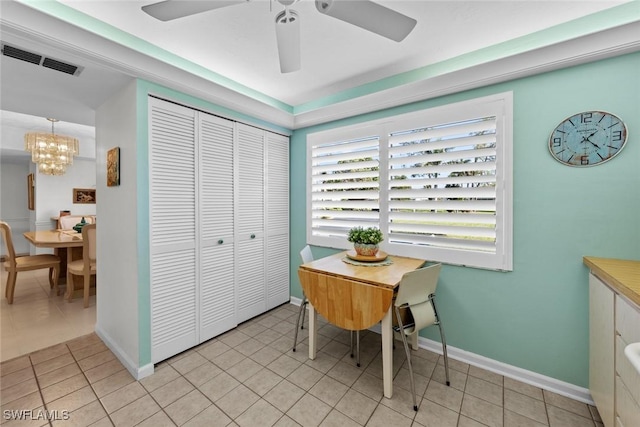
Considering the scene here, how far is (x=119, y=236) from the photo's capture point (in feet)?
6.95

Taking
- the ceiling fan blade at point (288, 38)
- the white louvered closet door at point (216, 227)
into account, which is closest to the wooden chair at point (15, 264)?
the white louvered closet door at point (216, 227)

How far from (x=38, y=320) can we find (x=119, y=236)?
6.04 ft

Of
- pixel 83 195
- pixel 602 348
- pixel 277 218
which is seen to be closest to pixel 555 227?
pixel 602 348

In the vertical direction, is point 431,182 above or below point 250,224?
above

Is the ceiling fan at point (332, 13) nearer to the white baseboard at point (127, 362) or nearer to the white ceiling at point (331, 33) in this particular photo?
the white ceiling at point (331, 33)

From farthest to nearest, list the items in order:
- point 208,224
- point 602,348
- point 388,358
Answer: point 208,224 < point 388,358 < point 602,348

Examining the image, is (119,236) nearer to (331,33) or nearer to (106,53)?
(106,53)

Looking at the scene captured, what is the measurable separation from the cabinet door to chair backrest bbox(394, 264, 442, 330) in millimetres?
846

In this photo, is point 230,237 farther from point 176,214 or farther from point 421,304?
point 421,304

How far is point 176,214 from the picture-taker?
2.15 metres

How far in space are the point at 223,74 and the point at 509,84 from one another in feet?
8.01

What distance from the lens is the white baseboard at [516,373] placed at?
1715mm

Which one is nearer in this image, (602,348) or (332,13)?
(332,13)

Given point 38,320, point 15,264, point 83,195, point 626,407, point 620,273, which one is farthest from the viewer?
point 83,195
